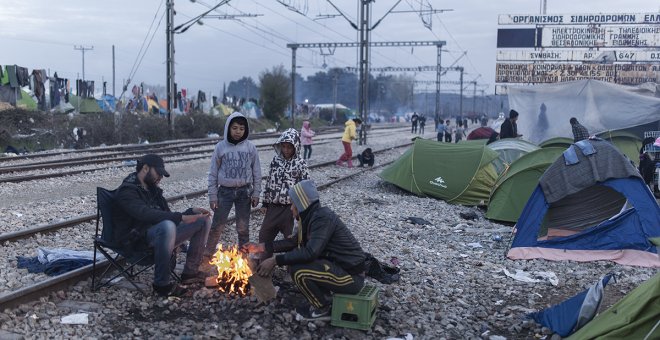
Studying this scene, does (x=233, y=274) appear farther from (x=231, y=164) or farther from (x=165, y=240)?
(x=231, y=164)

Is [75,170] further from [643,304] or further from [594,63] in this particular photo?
[594,63]

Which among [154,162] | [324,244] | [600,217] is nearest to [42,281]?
[154,162]

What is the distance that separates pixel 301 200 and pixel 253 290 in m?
1.20

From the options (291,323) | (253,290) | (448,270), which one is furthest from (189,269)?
(448,270)

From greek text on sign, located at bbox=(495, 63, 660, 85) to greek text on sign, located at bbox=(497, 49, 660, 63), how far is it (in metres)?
0.39

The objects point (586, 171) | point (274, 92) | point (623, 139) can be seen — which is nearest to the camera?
point (586, 171)

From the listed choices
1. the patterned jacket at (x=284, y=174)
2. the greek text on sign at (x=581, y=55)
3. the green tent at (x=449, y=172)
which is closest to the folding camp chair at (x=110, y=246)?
the patterned jacket at (x=284, y=174)

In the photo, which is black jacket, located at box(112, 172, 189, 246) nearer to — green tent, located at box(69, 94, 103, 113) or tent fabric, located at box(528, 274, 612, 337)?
tent fabric, located at box(528, 274, 612, 337)

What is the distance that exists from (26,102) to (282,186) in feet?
94.4

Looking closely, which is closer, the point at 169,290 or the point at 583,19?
the point at 169,290

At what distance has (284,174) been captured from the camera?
279 inches

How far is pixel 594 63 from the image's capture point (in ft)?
108

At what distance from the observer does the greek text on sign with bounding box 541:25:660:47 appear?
33094 mm

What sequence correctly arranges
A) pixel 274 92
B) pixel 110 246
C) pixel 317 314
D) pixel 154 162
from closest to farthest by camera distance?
pixel 317 314 → pixel 110 246 → pixel 154 162 → pixel 274 92
